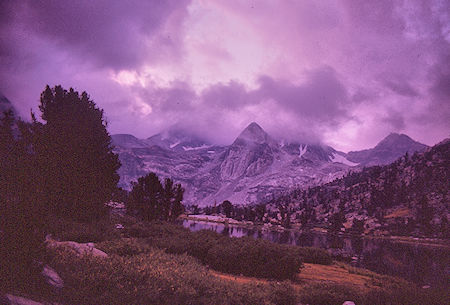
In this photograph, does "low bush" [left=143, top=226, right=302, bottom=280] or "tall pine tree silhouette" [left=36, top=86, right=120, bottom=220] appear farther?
"tall pine tree silhouette" [left=36, top=86, right=120, bottom=220]

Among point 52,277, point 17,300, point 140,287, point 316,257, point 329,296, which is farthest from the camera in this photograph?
point 316,257

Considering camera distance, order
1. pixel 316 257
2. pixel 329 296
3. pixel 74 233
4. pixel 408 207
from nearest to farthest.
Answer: pixel 329 296
pixel 74 233
pixel 316 257
pixel 408 207

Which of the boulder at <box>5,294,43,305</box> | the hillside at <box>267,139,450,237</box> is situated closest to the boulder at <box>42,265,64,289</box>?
the boulder at <box>5,294,43,305</box>

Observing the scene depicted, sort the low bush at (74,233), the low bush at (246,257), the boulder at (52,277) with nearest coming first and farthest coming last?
the boulder at (52,277) < the low bush at (74,233) < the low bush at (246,257)

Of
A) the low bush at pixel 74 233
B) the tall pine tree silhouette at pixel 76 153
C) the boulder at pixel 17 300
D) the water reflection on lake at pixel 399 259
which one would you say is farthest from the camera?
the water reflection on lake at pixel 399 259

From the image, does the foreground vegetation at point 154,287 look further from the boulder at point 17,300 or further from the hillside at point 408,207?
the hillside at point 408,207

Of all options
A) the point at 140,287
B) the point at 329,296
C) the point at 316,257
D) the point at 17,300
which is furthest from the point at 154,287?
the point at 316,257

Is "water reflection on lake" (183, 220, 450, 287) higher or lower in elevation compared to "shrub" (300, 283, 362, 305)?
lower

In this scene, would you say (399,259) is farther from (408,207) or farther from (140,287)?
(408,207)

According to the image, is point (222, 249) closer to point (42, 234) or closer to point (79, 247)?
point (79, 247)

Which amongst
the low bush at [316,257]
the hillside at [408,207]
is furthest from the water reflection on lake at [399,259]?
the hillside at [408,207]

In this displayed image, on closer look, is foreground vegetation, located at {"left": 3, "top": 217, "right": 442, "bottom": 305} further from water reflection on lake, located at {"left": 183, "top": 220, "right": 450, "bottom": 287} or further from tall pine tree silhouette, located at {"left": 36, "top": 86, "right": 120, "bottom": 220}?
water reflection on lake, located at {"left": 183, "top": 220, "right": 450, "bottom": 287}

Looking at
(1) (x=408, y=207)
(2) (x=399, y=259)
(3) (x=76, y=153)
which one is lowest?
(2) (x=399, y=259)

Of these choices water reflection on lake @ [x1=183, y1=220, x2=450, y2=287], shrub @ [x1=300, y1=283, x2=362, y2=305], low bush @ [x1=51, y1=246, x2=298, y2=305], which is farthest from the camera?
water reflection on lake @ [x1=183, y1=220, x2=450, y2=287]
